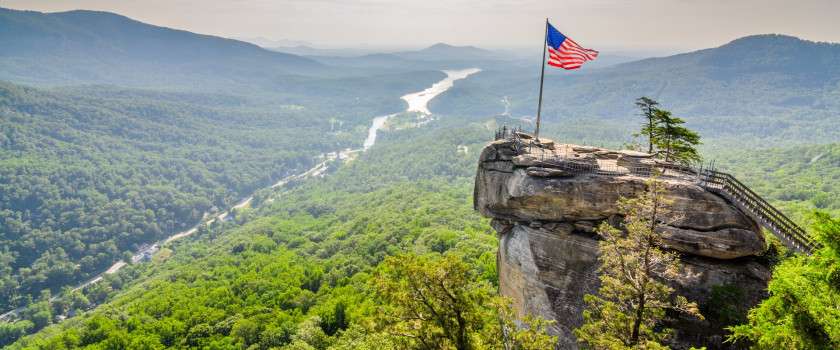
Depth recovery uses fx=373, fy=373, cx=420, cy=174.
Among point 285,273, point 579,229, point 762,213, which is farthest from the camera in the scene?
point 285,273

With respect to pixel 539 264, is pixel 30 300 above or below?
below

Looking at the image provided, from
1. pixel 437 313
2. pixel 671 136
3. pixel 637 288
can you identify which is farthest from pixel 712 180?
pixel 437 313

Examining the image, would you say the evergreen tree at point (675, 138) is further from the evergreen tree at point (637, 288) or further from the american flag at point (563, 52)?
the evergreen tree at point (637, 288)

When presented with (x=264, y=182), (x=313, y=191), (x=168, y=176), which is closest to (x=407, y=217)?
(x=313, y=191)

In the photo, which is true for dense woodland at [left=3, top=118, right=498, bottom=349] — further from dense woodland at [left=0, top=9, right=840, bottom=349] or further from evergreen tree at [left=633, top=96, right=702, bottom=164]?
evergreen tree at [left=633, top=96, right=702, bottom=164]

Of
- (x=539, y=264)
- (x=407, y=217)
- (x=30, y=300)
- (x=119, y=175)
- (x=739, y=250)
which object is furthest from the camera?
(x=119, y=175)

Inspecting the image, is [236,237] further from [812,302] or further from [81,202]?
[812,302]

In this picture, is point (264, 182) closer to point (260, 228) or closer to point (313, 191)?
point (313, 191)

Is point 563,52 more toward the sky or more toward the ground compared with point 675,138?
more toward the sky
